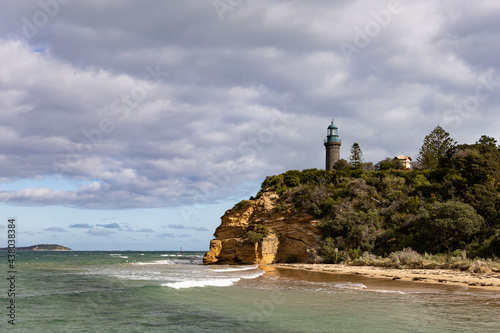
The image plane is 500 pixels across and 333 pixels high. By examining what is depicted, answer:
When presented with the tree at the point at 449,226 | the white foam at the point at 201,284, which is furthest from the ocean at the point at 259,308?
the tree at the point at 449,226

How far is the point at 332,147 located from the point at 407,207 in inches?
1186

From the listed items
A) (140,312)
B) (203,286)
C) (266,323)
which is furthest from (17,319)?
(203,286)

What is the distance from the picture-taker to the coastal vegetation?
31688 mm

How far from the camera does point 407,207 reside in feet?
134

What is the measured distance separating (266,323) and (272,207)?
1349 inches

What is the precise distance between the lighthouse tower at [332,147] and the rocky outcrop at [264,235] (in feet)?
78.3

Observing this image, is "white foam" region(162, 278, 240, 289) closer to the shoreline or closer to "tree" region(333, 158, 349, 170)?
the shoreline

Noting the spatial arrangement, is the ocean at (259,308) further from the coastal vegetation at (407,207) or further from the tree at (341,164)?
the tree at (341,164)

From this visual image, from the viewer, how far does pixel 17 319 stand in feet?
43.8

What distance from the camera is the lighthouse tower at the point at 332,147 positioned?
69.4 metres

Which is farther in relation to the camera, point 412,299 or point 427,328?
point 412,299

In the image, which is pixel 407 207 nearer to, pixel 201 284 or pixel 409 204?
pixel 409 204

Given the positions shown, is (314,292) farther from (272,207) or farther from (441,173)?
(441,173)

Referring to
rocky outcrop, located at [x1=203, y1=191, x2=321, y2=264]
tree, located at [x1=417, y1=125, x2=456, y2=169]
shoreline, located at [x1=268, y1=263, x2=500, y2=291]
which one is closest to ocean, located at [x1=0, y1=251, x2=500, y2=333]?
shoreline, located at [x1=268, y1=263, x2=500, y2=291]
